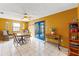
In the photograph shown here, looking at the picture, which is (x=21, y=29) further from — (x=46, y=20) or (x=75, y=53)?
(x=75, y=53)

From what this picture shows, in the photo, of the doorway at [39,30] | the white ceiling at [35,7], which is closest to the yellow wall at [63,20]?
the white ceiling at [35,7]

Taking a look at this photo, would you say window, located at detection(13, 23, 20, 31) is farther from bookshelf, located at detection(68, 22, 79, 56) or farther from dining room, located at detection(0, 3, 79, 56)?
bookshelf, located at detection(68, 22, 79, 56)

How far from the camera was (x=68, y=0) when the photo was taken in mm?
2523

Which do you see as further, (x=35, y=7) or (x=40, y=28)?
(x=40, y=28)

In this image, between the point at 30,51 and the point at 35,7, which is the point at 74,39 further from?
the point at 35,7

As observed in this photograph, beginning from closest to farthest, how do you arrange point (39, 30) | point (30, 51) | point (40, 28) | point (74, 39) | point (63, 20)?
point (74, 39) < point (30, 51) < point (63, 20) < point (40, 28) < point (39, 30)

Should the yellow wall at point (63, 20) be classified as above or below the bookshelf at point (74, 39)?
above

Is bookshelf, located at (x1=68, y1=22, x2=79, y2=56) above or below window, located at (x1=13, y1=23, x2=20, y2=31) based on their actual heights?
below

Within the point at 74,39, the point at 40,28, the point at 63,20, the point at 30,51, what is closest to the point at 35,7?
the point at 63,20

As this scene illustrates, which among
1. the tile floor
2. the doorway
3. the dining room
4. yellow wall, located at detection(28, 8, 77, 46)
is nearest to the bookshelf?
the dining room

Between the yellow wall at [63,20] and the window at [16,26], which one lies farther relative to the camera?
the window at [16,26]

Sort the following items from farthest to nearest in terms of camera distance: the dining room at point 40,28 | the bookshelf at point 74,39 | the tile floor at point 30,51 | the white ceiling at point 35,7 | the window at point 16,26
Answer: the window at point 16,26 → the dining room at point 40,28 → the tile floor at point 30,51 → the white ceiling at point 35,7 → the bookshelf at point 74,39

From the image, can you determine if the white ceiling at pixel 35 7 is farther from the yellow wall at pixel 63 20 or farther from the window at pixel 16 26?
the window at pixel 16 26

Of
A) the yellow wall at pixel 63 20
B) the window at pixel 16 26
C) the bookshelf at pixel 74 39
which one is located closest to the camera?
the bookshelf at pixel 74 39
